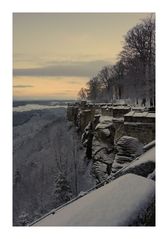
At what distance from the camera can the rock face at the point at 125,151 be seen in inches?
176

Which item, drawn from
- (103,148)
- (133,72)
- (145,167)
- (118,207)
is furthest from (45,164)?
(118,207)

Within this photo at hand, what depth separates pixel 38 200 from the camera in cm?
529

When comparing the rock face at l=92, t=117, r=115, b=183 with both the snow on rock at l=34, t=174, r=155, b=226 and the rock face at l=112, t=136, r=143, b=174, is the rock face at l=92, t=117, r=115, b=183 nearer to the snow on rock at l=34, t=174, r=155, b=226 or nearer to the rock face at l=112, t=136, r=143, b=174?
the rock face at l=112, t=136, r=143, b=174

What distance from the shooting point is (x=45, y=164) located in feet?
17.1

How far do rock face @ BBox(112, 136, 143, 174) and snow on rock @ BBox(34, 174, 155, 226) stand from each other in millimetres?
1371

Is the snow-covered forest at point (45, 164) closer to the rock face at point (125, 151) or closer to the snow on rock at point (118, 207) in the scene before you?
the rock face at point (125, 151)

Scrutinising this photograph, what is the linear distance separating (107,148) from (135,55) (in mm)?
1774

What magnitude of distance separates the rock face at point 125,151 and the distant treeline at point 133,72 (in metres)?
0.56

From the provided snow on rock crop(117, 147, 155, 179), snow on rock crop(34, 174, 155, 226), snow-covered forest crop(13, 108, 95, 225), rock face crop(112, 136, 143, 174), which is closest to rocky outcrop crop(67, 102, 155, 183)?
rock face crop(112, 136, 143, 174)

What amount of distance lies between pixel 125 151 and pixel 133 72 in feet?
3.62

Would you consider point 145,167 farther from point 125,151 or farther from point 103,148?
point 103,148

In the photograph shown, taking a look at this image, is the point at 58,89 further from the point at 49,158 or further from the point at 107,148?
the point at 107,148
